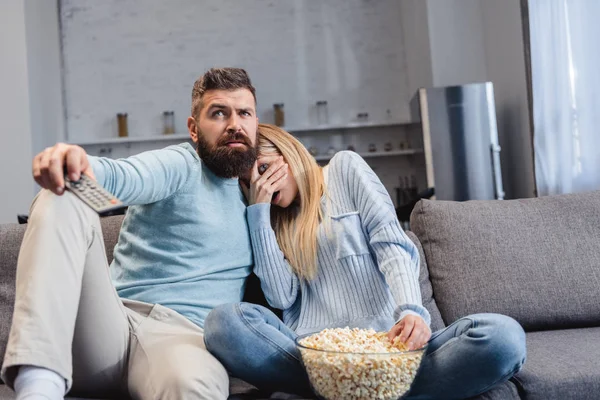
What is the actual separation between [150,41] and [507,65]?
3358 mm

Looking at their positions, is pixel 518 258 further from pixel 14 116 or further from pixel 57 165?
pixel 14 116

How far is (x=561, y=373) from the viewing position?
143 centimetres

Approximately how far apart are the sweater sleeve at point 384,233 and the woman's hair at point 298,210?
73 millimetres

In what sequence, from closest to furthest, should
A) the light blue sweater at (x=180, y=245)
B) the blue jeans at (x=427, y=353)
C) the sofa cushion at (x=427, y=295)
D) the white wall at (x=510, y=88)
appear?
1. the blue jeans at (x=427, y=353)
2. the light blue sweater at (x=180, y=245)
3. the sofa cushion at (x=427, y=295)
4. the white wall at (x=510, y=88)

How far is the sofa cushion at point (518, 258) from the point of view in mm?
1880

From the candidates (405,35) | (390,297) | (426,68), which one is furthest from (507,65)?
(390,297)

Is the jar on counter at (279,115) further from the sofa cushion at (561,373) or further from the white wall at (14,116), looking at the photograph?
the sofa cushion at (561,373)

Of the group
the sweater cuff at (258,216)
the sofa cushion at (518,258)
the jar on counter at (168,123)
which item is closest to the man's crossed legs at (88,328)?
the sweater cuff at (258,216)

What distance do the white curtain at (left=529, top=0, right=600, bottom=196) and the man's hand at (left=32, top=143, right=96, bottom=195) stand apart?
325 cm

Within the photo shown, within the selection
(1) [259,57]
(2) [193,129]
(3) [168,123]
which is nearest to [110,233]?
(2) [193,129]

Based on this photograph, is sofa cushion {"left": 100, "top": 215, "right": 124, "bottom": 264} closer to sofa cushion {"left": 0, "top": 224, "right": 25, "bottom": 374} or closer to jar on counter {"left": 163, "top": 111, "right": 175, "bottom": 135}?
sofa cushion {"left": 0, "top": 224, "right": 25, "bottom": 374}

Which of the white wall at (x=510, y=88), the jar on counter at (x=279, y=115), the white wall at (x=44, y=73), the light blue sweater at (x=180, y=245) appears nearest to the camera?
the light blue sweater at (x=180, y=245)

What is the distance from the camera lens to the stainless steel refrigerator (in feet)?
14.4

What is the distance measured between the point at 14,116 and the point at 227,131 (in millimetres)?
3958
